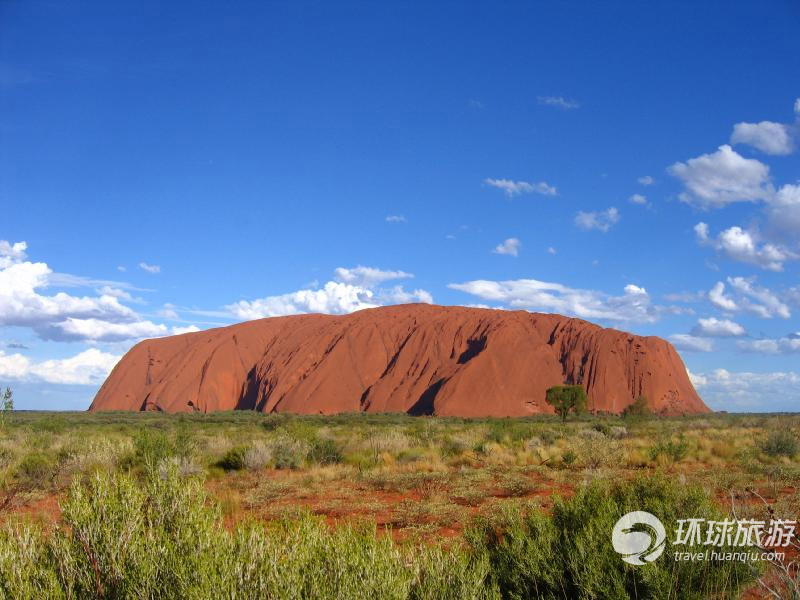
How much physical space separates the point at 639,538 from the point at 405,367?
60125 mm

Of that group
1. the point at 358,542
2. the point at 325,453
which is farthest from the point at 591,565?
the point at 325,453

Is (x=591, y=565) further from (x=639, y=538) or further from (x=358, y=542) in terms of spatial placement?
(x=358, y=542)

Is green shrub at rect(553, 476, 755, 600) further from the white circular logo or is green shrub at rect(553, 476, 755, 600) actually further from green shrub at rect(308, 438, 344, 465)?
green shrub at rect(308, 438, 344, 465)

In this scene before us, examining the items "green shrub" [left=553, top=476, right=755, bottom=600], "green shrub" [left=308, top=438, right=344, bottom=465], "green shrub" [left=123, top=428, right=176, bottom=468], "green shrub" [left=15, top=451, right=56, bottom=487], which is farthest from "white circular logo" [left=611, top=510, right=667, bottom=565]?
"green shrub" [left=15, top=451, right=56, bottom=487]

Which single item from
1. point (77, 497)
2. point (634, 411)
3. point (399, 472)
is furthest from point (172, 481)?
point (634, 411)

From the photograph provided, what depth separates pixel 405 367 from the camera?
64.5 m

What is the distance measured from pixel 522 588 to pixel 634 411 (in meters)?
42.1

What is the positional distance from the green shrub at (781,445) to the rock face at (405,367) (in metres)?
38.9

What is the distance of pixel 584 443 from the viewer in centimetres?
1581

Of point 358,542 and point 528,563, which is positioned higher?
point 358,542

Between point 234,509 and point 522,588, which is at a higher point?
point 522,588

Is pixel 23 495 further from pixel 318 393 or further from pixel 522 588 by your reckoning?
pixel 318 393

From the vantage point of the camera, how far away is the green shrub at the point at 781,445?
49.2 ft

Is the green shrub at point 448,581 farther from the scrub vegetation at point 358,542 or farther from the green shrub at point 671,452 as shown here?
the green shrub at point 671,452
